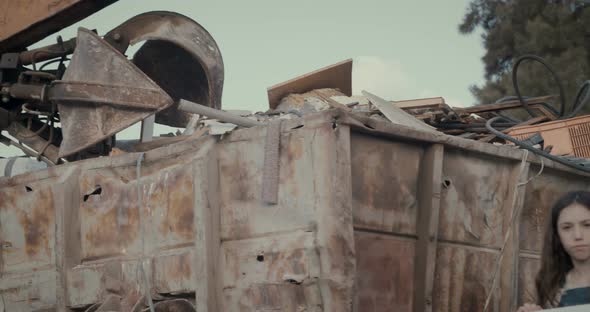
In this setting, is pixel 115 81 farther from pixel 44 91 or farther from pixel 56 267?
pixel 56 267

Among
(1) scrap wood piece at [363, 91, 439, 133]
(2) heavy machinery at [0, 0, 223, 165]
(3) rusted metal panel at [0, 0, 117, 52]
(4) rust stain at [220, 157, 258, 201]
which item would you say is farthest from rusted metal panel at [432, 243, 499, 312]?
(3) rusted metal panel at [0, 0, 117, 52]

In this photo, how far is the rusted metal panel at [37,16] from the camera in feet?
18.0

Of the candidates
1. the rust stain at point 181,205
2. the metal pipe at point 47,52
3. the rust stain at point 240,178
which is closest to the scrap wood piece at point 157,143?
the rust stain at point 181,205

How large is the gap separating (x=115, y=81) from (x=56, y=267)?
1101 millimetres

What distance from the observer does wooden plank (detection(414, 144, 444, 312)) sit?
3.85 meters

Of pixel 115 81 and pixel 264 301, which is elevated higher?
pixel 115 81

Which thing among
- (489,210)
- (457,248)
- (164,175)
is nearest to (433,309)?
(457,248)

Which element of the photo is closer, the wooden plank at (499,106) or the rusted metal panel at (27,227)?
the rusted metal panel at (27,227)

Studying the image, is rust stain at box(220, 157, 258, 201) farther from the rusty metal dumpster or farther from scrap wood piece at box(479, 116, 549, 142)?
scrap wood piece at box(479, 116, 549, 142)

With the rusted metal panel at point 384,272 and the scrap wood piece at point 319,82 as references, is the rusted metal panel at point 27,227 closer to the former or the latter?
the rusted metal panel at point 384,272

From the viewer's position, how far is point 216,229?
12.4 ft

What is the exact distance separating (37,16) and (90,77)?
83cm

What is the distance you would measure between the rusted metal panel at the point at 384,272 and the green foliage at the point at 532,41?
30.1 feet

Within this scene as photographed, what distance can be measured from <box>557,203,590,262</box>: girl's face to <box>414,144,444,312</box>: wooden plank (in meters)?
0.59
